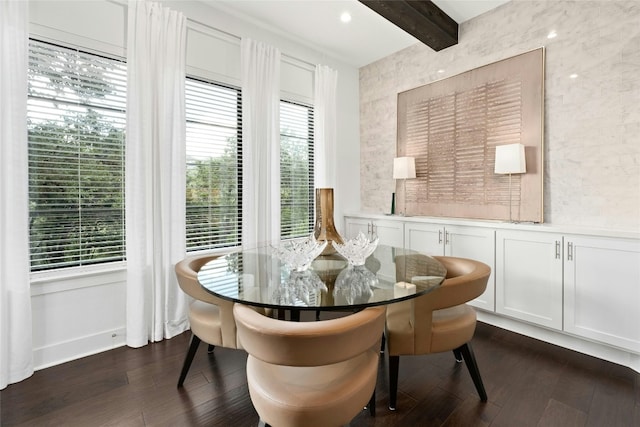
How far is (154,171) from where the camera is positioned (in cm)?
272

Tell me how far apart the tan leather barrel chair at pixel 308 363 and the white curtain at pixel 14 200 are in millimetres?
1857

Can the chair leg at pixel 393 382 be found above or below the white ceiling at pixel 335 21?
below

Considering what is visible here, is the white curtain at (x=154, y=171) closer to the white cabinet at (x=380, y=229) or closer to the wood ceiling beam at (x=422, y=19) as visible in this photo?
the wood ceiling beam at (x=422, y=19)

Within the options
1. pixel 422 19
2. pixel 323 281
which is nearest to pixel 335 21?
pixel 422 19

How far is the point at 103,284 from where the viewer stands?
2.57 m

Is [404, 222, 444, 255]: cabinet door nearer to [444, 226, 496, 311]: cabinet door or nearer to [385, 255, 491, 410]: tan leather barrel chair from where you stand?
[444, 226, 496, 311]: cabinet door

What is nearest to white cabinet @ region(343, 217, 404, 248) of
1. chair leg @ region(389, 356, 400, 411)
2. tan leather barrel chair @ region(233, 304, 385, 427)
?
chair leg @ region(389, 356, 400, 411)

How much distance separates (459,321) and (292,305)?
3.60 feet

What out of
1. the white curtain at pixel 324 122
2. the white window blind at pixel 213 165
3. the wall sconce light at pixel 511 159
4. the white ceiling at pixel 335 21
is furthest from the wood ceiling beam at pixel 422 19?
the white window blind at pixel 213 165

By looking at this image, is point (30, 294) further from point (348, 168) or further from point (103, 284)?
point (348, 168)

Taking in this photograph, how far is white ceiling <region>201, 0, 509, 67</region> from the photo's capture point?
10.3 feet

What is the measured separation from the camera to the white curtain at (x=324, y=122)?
405 centimetres

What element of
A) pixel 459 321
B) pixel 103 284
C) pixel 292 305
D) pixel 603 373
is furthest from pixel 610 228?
pixel 103 284

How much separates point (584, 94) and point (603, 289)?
5.31 ft
